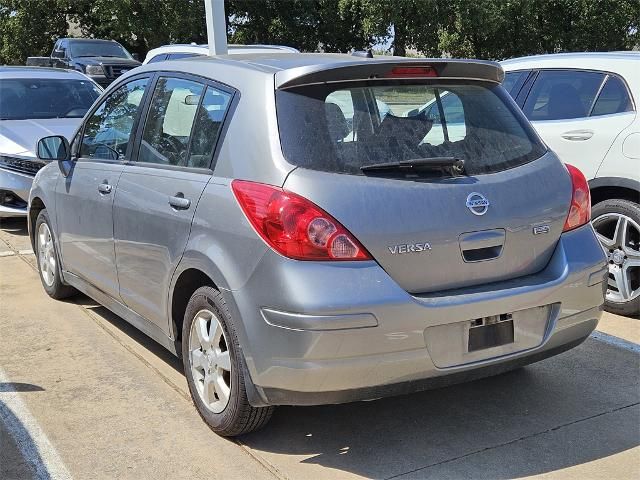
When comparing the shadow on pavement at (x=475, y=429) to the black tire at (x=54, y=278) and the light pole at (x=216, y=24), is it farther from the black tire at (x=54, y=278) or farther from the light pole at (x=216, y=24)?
the light pole at (x=216, y=24)

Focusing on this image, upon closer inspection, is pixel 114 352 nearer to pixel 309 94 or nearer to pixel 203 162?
pixel 203 162

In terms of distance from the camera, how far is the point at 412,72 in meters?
3.48

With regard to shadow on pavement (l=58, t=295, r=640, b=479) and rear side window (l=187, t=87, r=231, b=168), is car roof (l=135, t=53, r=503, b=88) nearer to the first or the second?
rear side window (l=187, t=87, r=231, b=168)

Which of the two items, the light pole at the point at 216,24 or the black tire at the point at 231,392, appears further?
the light pole at the point at 216,24

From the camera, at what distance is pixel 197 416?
379 cm

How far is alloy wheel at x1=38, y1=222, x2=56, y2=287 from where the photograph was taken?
5.67m


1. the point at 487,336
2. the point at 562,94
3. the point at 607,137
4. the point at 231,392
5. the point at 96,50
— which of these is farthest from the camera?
the point at 96,50

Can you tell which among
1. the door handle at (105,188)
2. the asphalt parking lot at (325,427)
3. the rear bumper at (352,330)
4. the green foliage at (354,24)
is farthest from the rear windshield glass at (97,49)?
the rear bumper at (352,330)

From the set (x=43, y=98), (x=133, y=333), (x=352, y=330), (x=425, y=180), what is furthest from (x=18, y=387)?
(x=43, y=98)

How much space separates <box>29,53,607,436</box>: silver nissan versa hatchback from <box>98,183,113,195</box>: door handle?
40 cm

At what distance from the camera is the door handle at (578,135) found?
17.7 feet

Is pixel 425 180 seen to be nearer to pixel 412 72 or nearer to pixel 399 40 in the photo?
pixel 412 72

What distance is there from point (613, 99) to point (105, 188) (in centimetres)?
357

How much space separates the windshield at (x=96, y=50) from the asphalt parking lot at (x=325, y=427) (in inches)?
707
